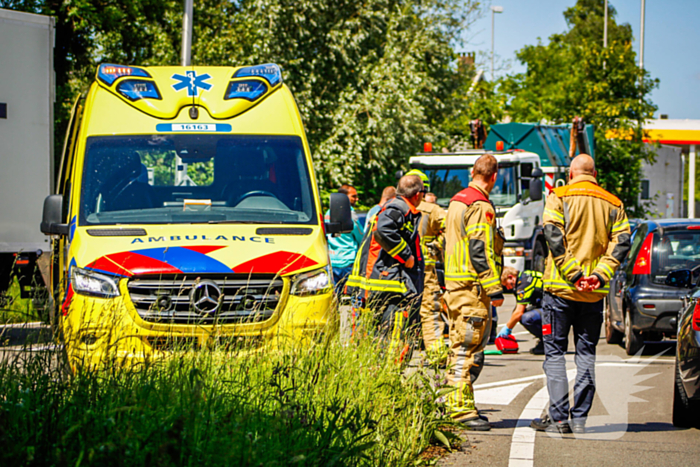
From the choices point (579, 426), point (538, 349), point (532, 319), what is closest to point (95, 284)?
point (579, 426)

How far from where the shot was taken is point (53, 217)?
628 centimetres

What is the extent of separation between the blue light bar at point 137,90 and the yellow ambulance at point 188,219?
0.04ft

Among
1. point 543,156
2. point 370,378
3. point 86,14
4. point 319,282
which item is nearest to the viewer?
point 370,378

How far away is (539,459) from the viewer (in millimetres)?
5379

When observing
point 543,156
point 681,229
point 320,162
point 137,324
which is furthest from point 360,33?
point 137,324

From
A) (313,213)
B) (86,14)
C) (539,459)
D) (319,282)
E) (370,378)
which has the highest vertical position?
(86,14)

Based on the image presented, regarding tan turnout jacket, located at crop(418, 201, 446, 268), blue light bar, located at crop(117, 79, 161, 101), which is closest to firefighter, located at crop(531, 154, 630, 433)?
tan turnout jacket, located at crop(418, 201, 446, 268)

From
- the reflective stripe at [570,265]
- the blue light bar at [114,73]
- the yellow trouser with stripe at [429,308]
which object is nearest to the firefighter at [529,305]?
the yellow trouser with stripe at [429,308]

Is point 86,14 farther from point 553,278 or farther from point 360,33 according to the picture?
point 553,278

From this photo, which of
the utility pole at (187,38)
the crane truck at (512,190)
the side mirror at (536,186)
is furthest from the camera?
the crane truck at (512,190)

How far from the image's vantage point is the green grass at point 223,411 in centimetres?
336

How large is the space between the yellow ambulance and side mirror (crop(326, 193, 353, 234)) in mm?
12

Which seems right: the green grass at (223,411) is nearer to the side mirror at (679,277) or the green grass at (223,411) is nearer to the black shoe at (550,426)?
the black shoe at (550,426)

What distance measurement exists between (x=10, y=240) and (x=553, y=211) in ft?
21.4
